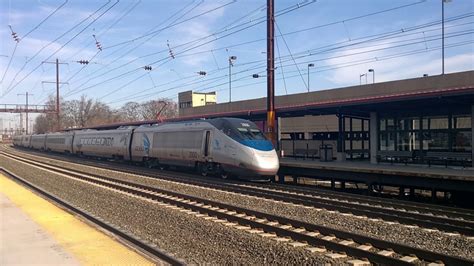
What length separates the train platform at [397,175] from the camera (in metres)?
14.3

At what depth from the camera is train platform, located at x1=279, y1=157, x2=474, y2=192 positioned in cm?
1430

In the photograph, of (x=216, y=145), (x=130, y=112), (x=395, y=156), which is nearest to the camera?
(x=216, y=145)

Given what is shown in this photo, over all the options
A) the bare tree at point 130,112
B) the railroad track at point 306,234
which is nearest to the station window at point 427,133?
the railroad track at point 306,234

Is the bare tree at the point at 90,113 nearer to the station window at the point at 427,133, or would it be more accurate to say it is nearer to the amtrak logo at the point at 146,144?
the amtrak logo at the point at 146,144

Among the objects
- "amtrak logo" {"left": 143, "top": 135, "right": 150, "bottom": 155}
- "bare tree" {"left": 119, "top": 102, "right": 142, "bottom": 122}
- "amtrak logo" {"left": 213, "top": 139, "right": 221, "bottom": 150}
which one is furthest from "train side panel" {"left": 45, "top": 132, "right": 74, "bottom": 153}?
"bare tree" {"left": 119, "top": 102, "right": 142, "bottom": 122}

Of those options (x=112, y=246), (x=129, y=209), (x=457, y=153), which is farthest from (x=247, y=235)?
(x=457, y=153)

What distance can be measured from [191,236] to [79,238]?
2.14 metres

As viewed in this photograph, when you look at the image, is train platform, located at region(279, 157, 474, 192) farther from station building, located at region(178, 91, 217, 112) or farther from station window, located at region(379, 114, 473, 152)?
station building, located at region(178, 91, 217, 112)

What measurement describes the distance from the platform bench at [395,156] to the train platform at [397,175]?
4.13 metres

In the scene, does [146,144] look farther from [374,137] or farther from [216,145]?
[374,137]

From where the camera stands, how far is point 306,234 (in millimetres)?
8664

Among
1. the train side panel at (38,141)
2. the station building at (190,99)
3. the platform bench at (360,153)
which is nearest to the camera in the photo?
the platform bench at (360,153)

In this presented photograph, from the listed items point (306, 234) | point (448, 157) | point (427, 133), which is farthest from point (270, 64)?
point (306, 234)

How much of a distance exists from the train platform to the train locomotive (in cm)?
202
